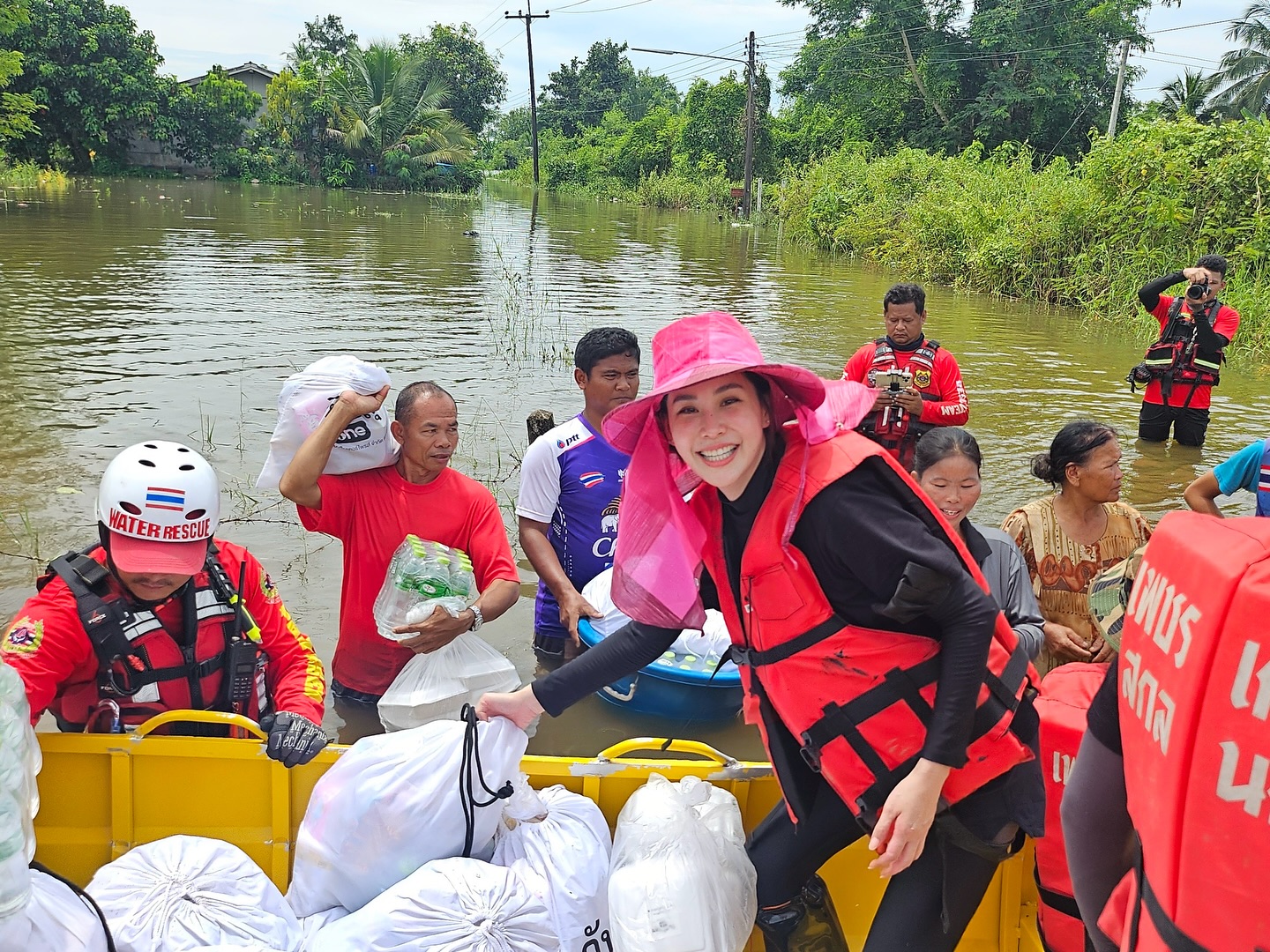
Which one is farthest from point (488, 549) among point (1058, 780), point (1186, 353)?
point (1186, 353)

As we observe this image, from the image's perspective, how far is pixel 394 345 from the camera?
39.3ft

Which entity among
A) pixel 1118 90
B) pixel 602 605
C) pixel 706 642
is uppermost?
pixel 1118 90

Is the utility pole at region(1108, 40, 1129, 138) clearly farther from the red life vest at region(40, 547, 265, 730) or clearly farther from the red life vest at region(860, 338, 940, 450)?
the red life vest at region(40, 547, 265, 730)

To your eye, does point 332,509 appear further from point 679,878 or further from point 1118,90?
point 1118,90

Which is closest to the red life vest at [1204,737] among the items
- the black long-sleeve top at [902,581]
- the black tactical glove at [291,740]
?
the black long-sleeve top at [902,581]

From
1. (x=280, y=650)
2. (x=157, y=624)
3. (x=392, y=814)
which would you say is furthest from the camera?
(x=280, y=650)

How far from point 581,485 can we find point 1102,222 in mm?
14504

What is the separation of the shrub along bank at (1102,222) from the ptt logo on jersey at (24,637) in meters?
13.6

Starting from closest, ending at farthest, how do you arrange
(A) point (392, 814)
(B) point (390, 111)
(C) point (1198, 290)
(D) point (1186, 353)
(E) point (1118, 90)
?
(A) point (392, 814) → (C) point (1198, 290) → (D) point (1186, 353) → (E) point (1118, 90) → (B) point (390, 111)

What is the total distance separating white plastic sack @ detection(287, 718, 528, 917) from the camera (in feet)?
8.07

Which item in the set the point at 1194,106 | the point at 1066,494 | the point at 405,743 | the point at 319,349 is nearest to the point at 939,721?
the point at 405,743

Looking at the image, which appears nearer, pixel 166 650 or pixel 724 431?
pixel 724 431

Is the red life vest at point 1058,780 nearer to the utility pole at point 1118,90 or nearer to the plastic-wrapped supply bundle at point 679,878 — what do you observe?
the plastic-wrapped supply bundle at point 679,878

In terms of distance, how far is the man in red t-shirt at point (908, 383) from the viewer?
18.6 feet
